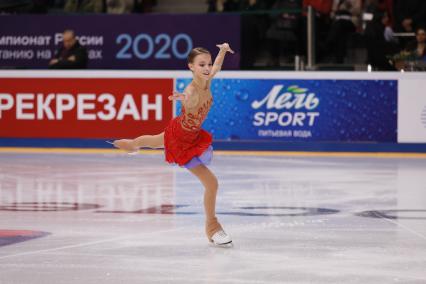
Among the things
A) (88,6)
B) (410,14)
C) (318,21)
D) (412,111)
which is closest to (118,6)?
(88,6)

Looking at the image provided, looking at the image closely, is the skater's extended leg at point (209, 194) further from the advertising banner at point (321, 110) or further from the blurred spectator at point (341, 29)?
the blurred spectator at point (341, 29)

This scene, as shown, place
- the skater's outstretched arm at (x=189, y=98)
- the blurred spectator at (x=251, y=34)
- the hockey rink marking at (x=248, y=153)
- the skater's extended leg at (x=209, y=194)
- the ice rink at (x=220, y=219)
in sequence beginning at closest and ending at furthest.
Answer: the ice rink at (x=220, y=219) → the skater's outstretched arm at (x=189, y=98) → the skater's extended leg at (x=209, y=194) → the hockey rink marking at (x=248, y=153) → the blurred spectator at (x=251, y=34)

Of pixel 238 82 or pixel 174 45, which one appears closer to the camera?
pixel 238 82

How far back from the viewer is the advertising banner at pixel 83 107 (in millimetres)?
15258

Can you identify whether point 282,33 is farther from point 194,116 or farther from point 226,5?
point 194,116

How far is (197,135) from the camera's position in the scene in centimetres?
739

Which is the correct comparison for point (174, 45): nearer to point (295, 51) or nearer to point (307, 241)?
point (295, 51)

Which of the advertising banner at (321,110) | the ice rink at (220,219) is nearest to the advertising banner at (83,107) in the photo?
the advertising banner at (321,110)

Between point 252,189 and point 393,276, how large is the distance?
4.67m

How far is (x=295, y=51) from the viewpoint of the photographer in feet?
53.4

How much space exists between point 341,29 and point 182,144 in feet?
30.4

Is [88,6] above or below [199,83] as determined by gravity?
above

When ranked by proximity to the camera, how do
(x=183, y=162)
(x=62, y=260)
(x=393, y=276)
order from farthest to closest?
(x=183, y=162), (x=62, y=260), (x=393, y=276)

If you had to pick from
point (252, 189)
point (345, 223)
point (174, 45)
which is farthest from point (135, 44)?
point (345, 223)
